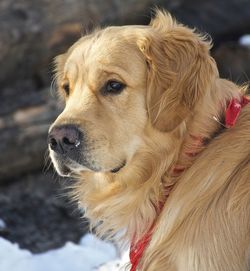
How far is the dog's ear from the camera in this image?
158 inches

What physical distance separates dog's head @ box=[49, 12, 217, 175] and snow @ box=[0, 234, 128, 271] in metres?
1.43

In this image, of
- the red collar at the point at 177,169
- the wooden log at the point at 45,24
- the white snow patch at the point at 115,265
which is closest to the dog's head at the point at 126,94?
the red collar at the point at 177,169

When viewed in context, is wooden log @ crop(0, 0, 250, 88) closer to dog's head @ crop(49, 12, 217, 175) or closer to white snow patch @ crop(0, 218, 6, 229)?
white snow patch @ crop(0, 218, 6, 229)

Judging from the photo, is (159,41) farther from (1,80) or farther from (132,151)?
(1,80)

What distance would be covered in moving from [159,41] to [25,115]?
340 centimetres

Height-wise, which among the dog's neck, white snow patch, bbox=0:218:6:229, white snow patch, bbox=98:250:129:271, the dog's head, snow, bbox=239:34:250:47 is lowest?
white snow patch, bbox=0:218:6:229

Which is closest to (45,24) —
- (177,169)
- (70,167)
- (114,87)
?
(114,87)

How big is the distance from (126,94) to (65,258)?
2.15 metres

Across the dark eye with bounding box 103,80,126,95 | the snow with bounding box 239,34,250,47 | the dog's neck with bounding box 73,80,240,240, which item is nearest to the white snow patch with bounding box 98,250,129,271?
the dog's neck with bounding box 73,80,240,240

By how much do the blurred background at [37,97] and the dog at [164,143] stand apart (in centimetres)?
217

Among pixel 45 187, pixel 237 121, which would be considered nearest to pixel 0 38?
pixel 45 187

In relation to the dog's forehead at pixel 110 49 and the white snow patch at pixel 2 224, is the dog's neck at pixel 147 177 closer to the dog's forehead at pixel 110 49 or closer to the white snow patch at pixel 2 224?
the dog's forehead at pixel 110 49

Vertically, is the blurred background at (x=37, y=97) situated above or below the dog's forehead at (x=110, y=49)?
below

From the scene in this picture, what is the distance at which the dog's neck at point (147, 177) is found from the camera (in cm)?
408
